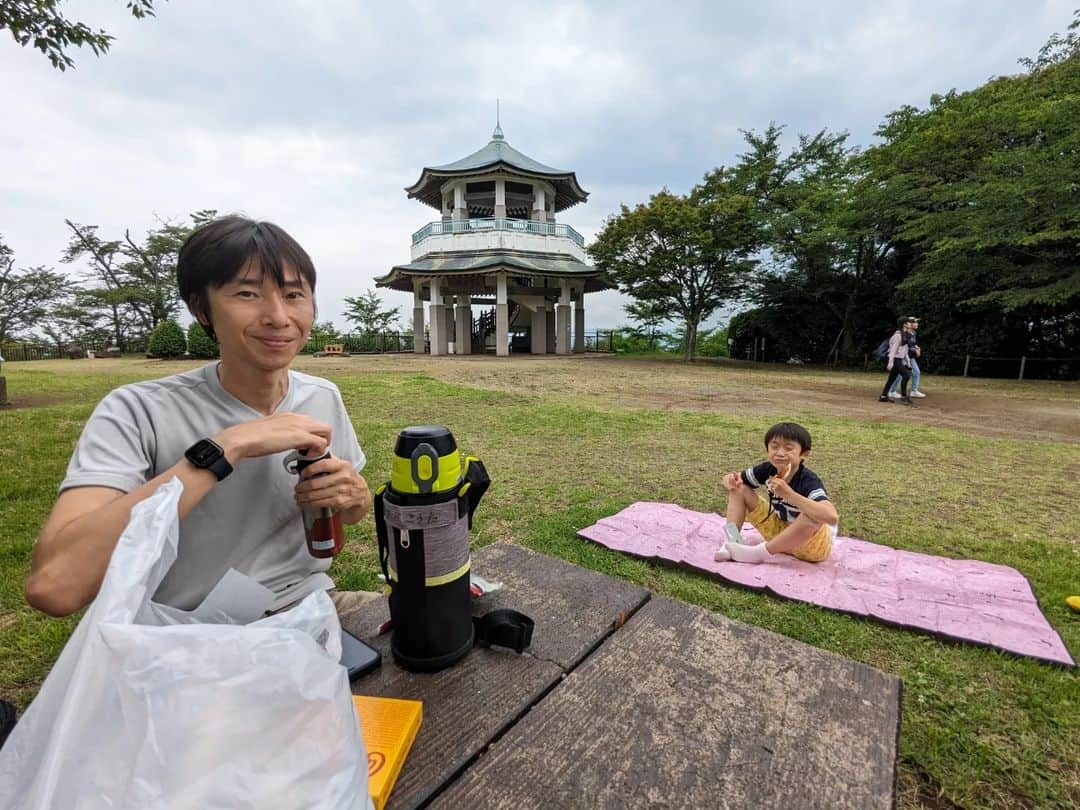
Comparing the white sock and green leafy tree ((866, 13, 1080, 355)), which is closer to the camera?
the white sock

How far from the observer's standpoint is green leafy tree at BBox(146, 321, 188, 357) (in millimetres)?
18656

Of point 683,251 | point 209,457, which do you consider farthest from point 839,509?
point 683,251

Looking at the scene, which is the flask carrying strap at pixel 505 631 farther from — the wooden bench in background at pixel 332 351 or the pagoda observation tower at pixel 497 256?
the wooden bench in background at pixel 332 351

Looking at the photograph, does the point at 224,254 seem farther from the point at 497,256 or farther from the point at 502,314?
the point at 497,256

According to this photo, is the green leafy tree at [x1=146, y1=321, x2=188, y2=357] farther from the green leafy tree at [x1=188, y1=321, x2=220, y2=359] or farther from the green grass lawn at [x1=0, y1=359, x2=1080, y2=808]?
the green grass lawn at [x1=0, y1=359, x2=1080, y2=808]

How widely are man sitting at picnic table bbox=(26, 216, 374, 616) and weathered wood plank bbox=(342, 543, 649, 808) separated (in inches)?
14.1

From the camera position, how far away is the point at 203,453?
0.98 meters

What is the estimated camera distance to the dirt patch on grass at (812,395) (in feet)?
23.7

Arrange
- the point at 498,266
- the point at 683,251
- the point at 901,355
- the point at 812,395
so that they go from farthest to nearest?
the point at 498,266
the point at 683,251
the point at 812,395
the point at 901,355

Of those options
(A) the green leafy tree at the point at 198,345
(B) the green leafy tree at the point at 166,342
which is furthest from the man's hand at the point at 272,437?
(B) the green leafy tree at the point at 166,342

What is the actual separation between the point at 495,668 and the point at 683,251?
61.3 feet

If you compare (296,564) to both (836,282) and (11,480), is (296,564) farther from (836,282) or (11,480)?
(836,282)

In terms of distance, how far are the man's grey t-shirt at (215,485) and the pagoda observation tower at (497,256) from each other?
19.2 m

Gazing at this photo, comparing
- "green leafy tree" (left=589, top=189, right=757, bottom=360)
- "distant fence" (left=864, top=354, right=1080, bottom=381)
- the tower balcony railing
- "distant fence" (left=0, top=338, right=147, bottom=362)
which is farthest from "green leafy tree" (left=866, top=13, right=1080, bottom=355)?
"distant fence" (left=0, top=338, right=147, bottom=362)
